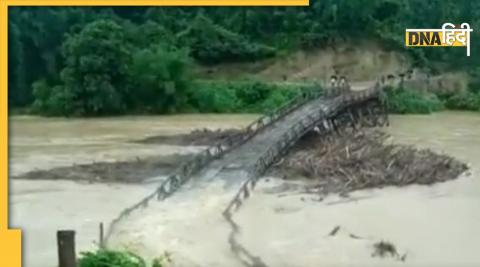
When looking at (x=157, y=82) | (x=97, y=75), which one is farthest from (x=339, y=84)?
(x=97, y=75)

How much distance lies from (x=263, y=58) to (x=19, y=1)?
22.6 ft

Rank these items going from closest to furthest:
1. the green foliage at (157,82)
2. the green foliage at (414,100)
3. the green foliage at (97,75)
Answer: the green foliage at (414,100) < the green foliage at (97,75) < the green foliage at (157,82)

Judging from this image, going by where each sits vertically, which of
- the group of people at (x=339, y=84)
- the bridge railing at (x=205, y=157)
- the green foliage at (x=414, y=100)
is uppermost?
the group of people at (x=339, y=84)

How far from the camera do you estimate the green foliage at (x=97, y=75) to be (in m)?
14.8

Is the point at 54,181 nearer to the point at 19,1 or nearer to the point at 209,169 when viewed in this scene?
the point at 209,169

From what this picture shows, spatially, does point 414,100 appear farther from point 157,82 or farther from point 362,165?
point 157,82

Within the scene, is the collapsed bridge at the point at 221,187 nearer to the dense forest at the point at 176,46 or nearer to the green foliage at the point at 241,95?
the green foliage at the point at 241,95

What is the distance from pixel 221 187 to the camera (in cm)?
905

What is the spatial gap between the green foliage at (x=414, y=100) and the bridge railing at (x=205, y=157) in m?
1.29

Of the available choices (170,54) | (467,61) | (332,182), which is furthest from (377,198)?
(170,54)

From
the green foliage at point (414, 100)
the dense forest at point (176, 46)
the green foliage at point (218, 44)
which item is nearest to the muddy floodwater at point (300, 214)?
the green foliage at point (414, 100)

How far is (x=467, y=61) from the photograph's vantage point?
8477 mm

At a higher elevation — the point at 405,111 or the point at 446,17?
the point at 446,17

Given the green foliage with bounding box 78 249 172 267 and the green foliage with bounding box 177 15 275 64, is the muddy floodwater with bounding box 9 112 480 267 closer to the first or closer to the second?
the green foliage with bounding box 78 249 172 267
